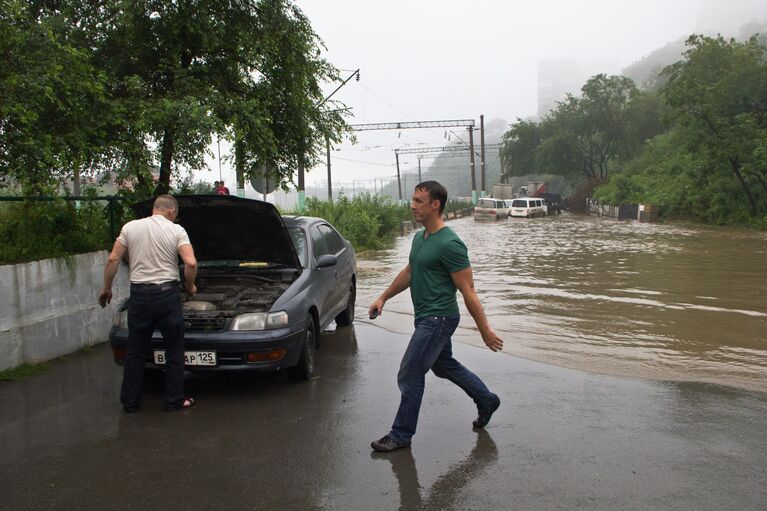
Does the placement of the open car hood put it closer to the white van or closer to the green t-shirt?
the green t-shirt

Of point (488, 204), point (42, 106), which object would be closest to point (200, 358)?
point (42, 106)

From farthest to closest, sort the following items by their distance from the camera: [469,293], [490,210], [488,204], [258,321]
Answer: [488,204] → [490,210] → [258,321] → [469,293]

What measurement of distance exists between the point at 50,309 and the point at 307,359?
2.97 metres

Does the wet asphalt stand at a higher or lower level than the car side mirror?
lower

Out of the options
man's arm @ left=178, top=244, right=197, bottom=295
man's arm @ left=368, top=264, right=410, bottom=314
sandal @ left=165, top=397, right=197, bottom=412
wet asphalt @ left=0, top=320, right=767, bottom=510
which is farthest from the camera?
sandal @ left=165, top=397, right=197, bottom=412

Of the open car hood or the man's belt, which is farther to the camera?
the open car hood

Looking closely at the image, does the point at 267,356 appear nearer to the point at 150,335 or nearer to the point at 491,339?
the point at 150,335

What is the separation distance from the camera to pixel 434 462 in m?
4.21

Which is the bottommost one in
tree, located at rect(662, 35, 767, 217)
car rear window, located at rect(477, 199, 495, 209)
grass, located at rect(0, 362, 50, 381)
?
grass, located at rect(0, 362, 50, 381)

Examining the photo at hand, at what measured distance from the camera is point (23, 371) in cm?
645

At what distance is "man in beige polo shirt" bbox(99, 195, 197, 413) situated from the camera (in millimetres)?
5156

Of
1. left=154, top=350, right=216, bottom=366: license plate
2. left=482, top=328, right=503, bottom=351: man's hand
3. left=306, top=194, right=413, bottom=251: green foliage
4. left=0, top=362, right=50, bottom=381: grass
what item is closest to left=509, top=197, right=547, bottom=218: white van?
left=306, top=194, right=413, bottom=251: green foliage

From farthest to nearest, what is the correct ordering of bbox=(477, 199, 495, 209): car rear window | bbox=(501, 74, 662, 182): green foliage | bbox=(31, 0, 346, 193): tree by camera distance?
bbox=(501, 74, 662, 182): green foliage → bbox=(477, 199, 495, 209): car rear window → bbox=(31, 0, 346, 193): tree

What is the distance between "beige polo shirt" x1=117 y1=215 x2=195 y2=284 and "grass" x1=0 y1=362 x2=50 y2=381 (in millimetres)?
2129
